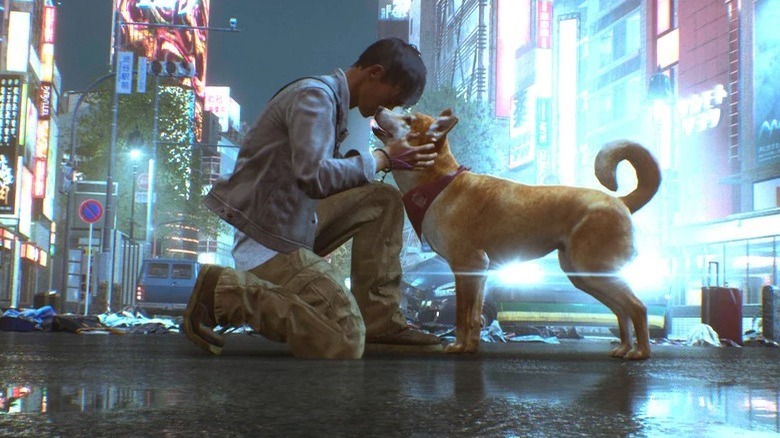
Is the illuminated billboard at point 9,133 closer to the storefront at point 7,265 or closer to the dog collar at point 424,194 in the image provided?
the storefront at point 7,265

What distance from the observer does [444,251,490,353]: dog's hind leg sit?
481cm

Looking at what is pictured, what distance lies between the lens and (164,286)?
922 inches

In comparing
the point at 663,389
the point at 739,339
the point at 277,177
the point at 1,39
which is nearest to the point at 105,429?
the point at 663,389

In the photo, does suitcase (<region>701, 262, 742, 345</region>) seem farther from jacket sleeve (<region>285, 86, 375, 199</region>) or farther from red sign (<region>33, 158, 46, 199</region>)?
red sign (<region>33, 158, 46, 199</region>)

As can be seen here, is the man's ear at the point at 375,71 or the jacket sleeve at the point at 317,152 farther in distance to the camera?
the man's ear at the point at 375,71

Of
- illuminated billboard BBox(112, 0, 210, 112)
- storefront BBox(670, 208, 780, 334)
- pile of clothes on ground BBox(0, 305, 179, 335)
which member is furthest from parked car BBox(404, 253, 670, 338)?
illuminated billboard BBox(112, 0, 210, 112)

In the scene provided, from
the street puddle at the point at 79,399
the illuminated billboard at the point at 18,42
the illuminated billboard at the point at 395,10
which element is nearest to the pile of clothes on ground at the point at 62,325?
the street puddle at the point at 79,399

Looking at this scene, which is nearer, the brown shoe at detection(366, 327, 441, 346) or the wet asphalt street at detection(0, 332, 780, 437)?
the wet asphalt street at detection(0, 332, 780, 437)

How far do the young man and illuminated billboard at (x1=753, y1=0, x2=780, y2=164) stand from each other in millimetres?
23603

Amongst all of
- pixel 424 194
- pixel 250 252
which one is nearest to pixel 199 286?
pixel 250 252

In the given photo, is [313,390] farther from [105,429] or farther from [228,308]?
[228,308]

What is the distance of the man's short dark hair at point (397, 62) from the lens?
4.34m

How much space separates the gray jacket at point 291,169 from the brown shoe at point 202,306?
232 millimetres

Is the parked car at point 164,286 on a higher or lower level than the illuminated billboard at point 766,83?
lower
